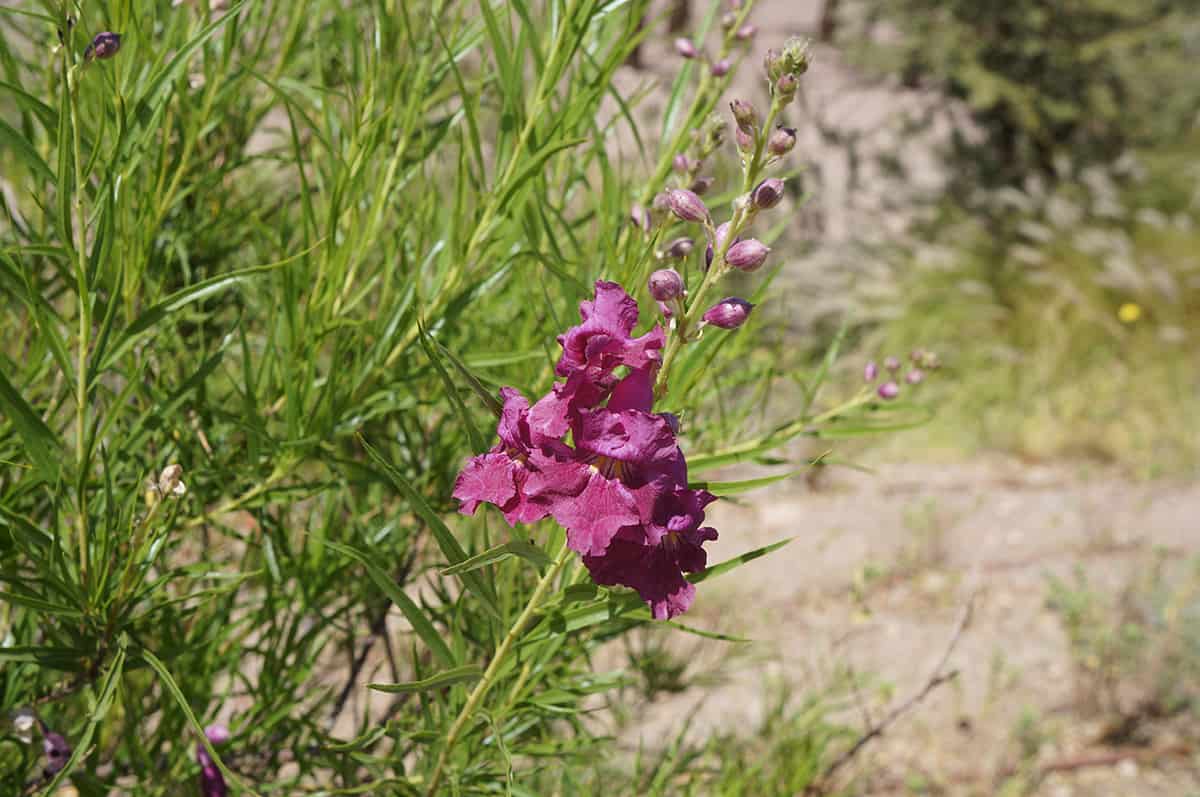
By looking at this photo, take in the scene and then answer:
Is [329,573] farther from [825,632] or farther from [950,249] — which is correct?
[950,249]

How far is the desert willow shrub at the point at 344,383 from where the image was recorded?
0.63 metres

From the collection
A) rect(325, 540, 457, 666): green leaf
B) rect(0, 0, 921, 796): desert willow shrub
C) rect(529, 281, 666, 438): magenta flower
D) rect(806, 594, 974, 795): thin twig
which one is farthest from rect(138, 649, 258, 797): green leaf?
rect(806, 594, 974, 795): thin twig

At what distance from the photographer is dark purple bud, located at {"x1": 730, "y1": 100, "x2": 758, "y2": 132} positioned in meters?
0.64

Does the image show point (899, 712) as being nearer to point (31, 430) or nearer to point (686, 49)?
point (686, 49)

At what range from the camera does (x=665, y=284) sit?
62cm

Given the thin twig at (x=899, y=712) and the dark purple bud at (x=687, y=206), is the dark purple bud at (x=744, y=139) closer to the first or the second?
the dark purple bud at (x=687, y=206)

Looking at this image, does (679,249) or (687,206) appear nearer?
(687,206)

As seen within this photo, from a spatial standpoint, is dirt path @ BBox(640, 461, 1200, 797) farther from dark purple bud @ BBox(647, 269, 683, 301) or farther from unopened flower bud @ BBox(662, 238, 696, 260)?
dark purple bud @ BBox(647, 269, 683, 301)

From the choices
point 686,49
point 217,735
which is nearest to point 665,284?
point 686,49

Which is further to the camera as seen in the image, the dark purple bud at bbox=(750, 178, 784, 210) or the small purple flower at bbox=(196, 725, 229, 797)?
the small purple flower at bbox=(196, 725, 229, 797)

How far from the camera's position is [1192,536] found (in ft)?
11.9

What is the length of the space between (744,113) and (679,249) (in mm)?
202

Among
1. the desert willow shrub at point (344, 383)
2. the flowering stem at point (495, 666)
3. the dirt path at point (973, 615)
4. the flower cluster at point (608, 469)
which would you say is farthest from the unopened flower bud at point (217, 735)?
the dirt path at point (973, 615)

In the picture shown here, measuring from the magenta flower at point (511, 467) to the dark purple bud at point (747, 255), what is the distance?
0.48ft
